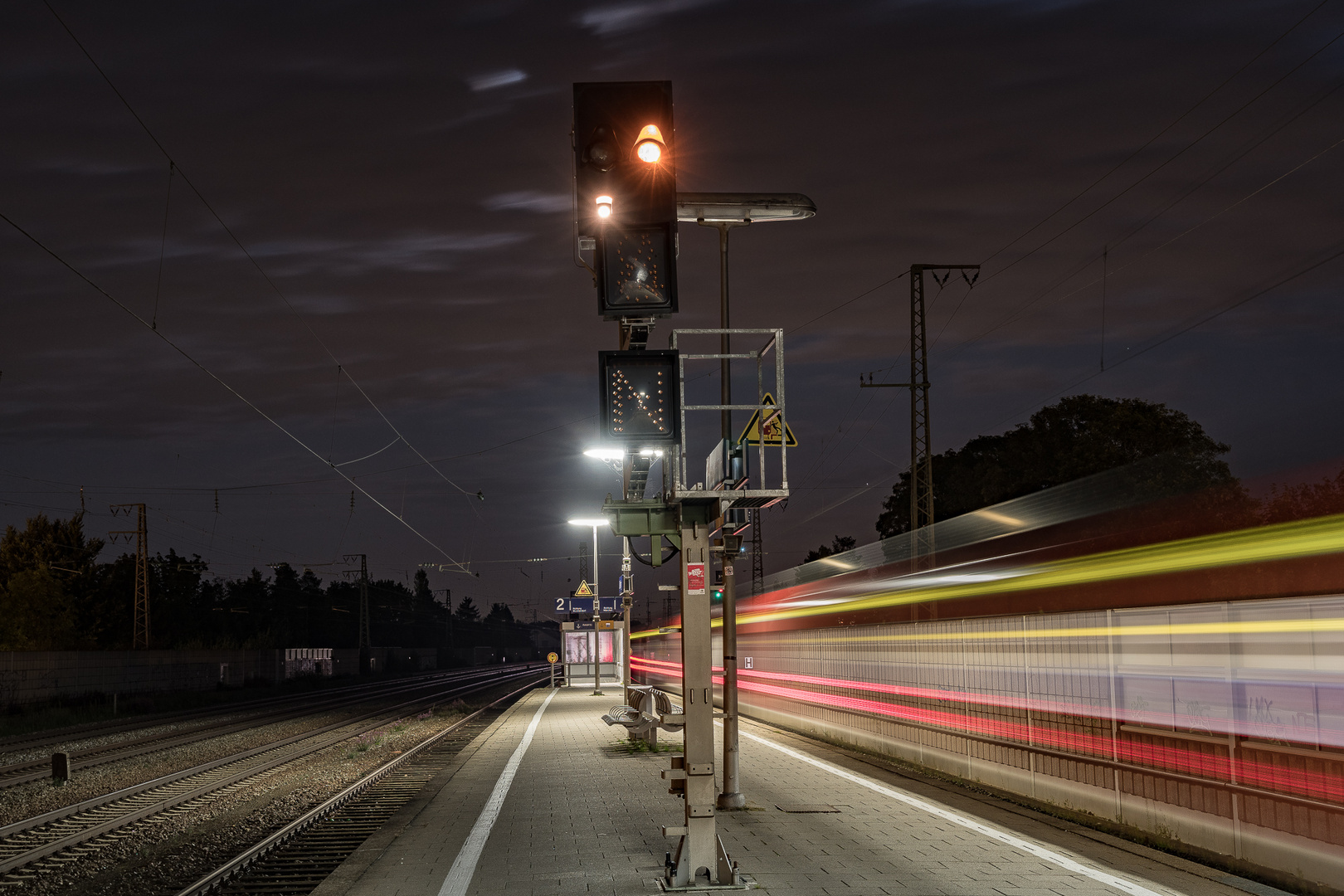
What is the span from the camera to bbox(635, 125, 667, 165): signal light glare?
18.2 feet

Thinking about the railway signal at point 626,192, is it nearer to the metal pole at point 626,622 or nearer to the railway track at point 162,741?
the railway track at point 162,741

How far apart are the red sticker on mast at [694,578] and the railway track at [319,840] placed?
4.01 metres

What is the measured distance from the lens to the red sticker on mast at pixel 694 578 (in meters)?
7.76

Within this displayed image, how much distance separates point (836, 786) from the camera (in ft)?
40.7

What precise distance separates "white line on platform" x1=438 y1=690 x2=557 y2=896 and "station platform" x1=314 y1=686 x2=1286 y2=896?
2 centimetres

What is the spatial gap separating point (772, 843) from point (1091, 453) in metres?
40.5

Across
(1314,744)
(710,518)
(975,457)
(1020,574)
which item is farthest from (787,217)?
(975,457)

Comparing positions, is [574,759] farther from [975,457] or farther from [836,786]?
[975,457]

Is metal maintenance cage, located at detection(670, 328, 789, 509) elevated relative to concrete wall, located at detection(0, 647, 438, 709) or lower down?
elevated

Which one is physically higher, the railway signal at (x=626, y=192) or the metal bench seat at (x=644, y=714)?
the railway signal at (x=626, y=192)

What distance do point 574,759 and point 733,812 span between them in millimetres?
5715

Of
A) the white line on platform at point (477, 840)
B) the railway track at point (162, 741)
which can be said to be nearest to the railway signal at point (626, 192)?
the white line on platform at point (477, 840)

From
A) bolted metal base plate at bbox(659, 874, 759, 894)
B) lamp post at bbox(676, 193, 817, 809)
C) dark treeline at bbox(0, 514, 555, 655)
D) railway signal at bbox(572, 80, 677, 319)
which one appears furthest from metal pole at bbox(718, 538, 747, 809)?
dark treeline at bbox(0, 514, 555, 655)

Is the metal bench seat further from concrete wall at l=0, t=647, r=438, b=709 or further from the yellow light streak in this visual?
concrete wall at l=0, t=647, r=438, b=709
